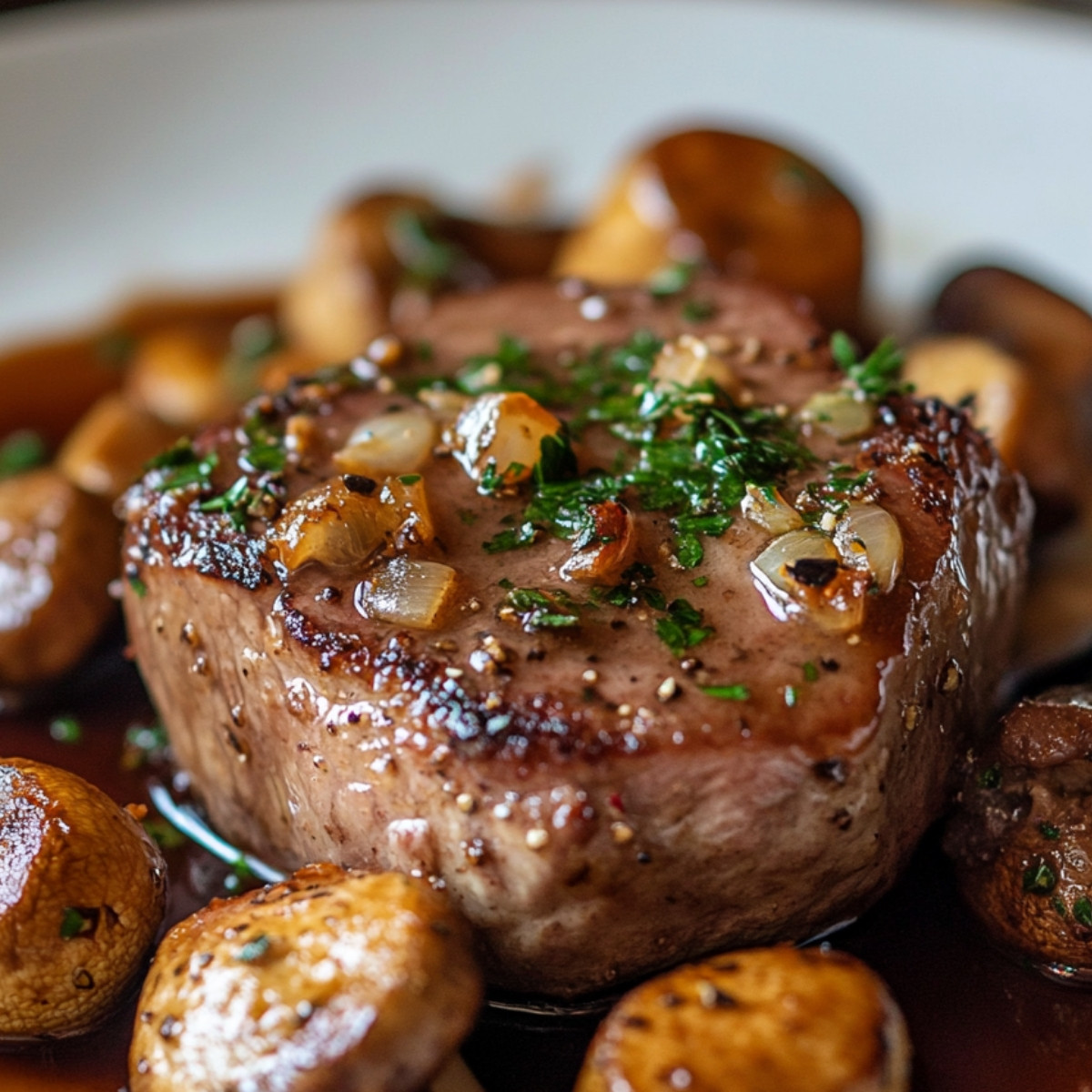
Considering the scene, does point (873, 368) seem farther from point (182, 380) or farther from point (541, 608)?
point (182, 380)

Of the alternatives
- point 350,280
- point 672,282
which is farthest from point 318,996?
point 350,280

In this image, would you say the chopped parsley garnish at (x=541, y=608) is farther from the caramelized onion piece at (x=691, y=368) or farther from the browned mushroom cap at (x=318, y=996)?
the caramelized onion piece at (x=691, y=368)

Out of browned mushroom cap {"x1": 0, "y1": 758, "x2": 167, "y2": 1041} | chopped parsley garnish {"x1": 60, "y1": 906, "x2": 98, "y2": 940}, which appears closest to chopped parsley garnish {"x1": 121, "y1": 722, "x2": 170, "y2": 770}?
browned mushroom cap {"x1": 0, "y1": 758, "x2": 167, "y2": 1041}

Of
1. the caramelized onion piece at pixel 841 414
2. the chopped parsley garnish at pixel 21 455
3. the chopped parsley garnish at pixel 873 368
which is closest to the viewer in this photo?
the caramelized onion piece at pixel 841 414

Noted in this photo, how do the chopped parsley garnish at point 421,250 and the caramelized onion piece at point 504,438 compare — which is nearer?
the caramelized onion piece at point 504,438

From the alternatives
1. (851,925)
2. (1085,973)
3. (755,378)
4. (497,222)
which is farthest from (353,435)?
(497,222)

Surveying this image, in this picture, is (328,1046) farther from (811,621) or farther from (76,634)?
(76,634)

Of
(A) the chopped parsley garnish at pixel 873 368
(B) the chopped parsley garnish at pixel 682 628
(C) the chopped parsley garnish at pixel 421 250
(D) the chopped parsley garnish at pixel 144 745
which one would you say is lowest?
(D) the chopped parsley garnish at pixel 144 745

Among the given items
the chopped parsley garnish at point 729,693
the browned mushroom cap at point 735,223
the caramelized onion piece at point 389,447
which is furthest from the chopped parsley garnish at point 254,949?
the browned mushroom cap at point 735,223
